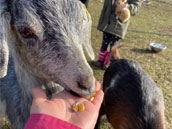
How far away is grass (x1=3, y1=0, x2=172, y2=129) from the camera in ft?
14.1

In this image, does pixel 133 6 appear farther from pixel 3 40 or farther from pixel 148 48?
pixel 3 40

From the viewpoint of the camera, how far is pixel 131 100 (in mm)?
2527

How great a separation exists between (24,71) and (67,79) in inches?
22.9

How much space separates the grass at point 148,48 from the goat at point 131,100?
2.53 ft

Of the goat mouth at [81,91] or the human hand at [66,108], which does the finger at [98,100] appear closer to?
the human hand at [66,108]

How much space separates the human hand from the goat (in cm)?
117


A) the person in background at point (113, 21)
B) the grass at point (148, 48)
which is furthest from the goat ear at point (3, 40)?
the person in background at point (113, 21)

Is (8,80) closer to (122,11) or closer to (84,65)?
(84,65)

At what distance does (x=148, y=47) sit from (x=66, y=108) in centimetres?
564

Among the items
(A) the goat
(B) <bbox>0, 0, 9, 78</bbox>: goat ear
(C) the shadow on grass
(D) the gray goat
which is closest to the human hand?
(D) the gray goat

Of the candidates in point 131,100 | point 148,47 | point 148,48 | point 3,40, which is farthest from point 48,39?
point 148,47

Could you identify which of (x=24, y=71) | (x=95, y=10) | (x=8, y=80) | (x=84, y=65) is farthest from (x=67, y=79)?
(x=95, y=10)

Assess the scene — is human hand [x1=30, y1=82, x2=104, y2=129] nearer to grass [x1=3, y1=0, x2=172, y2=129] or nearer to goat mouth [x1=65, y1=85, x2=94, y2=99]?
goat mouth [x1=65, y1=85, x2=94, y2=99]

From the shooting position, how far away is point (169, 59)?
5578 mm
